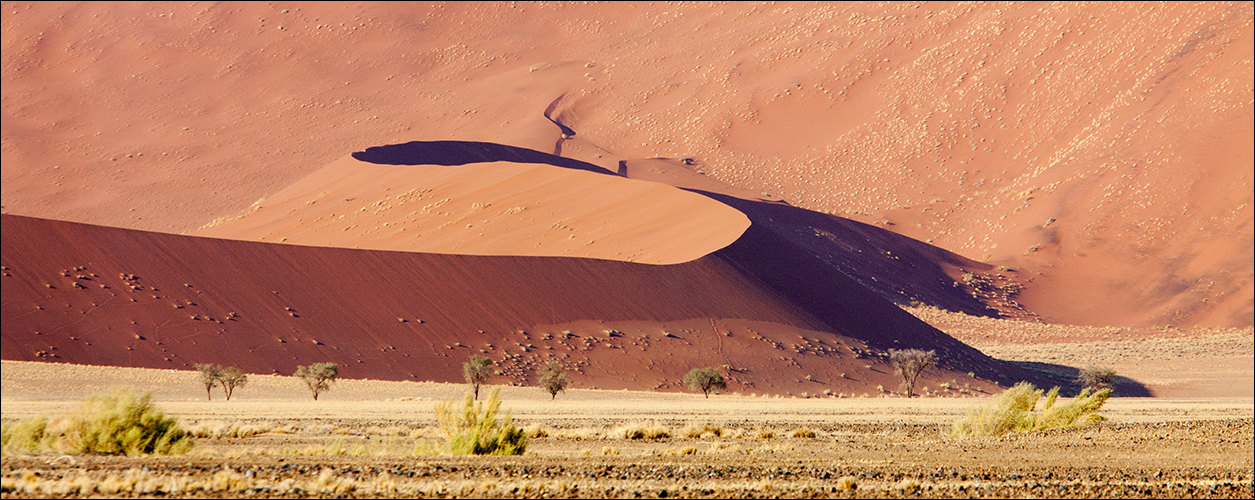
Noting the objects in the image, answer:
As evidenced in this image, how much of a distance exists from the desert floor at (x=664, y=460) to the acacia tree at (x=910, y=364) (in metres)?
11.9

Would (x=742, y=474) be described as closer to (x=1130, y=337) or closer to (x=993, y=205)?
(x=1130, y=337)

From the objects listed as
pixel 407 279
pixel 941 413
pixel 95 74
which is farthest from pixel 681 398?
pixel 95 74

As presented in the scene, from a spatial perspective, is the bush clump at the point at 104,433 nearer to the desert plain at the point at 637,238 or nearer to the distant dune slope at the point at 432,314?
the desert plain at the point at 637,238

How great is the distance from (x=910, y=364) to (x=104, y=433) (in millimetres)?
28881

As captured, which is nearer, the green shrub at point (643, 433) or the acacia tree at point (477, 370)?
the green shrub at point (643, 433)

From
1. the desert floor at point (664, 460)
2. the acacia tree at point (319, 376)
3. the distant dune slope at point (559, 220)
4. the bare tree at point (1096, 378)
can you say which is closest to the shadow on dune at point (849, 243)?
the distant dune slope at point (559, 220)

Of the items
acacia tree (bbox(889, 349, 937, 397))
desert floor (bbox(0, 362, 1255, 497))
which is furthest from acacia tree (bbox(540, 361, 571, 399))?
acacia tree (bbox(889, 349, 937, 397))

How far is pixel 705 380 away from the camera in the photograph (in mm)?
33156

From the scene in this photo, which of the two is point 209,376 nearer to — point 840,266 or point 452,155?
point 840,266

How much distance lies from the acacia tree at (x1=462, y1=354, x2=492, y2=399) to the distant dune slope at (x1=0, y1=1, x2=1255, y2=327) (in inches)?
1434

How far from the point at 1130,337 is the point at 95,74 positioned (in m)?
81.0

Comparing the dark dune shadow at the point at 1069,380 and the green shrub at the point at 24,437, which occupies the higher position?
the dark dune shadow at the point at 1069,380

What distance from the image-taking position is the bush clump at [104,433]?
10.8m

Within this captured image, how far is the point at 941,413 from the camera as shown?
2366cm
